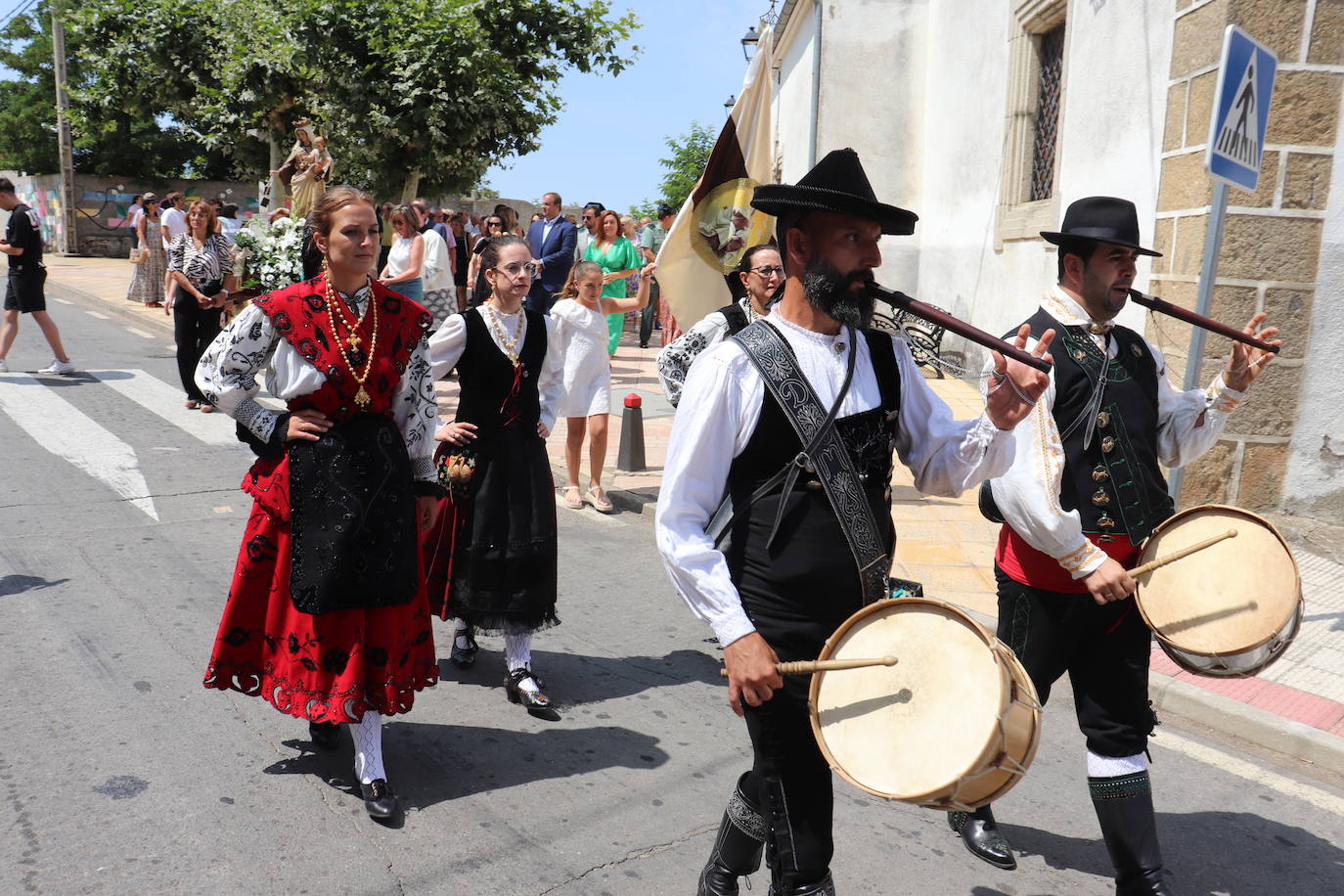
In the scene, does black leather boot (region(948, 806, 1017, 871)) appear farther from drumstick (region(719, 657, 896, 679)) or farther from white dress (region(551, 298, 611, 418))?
white dress (region(551, 298, 611, 418))

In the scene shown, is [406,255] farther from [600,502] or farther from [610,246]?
[600,502]

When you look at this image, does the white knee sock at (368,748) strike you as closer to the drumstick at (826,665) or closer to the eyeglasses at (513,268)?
the drumstick at (826,665)

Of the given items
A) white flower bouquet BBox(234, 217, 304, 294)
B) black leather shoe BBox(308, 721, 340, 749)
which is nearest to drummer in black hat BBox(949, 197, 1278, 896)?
black leather shoe BBox(308, 721, 340, 749)

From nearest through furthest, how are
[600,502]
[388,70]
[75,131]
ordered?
[600,502], [388,70], [75,131]

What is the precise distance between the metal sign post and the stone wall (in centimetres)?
141

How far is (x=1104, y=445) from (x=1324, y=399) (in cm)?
492

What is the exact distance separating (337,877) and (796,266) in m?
2.22

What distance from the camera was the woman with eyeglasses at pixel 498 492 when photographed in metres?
4.58

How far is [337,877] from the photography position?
10.5 feet

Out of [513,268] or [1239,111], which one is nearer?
A: [513,268]

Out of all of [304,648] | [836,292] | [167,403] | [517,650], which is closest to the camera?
[836,292]

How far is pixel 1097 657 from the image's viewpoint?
3154 millimetres

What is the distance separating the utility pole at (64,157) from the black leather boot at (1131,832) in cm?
3233

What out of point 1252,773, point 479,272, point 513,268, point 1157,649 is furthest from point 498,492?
point 479,272
